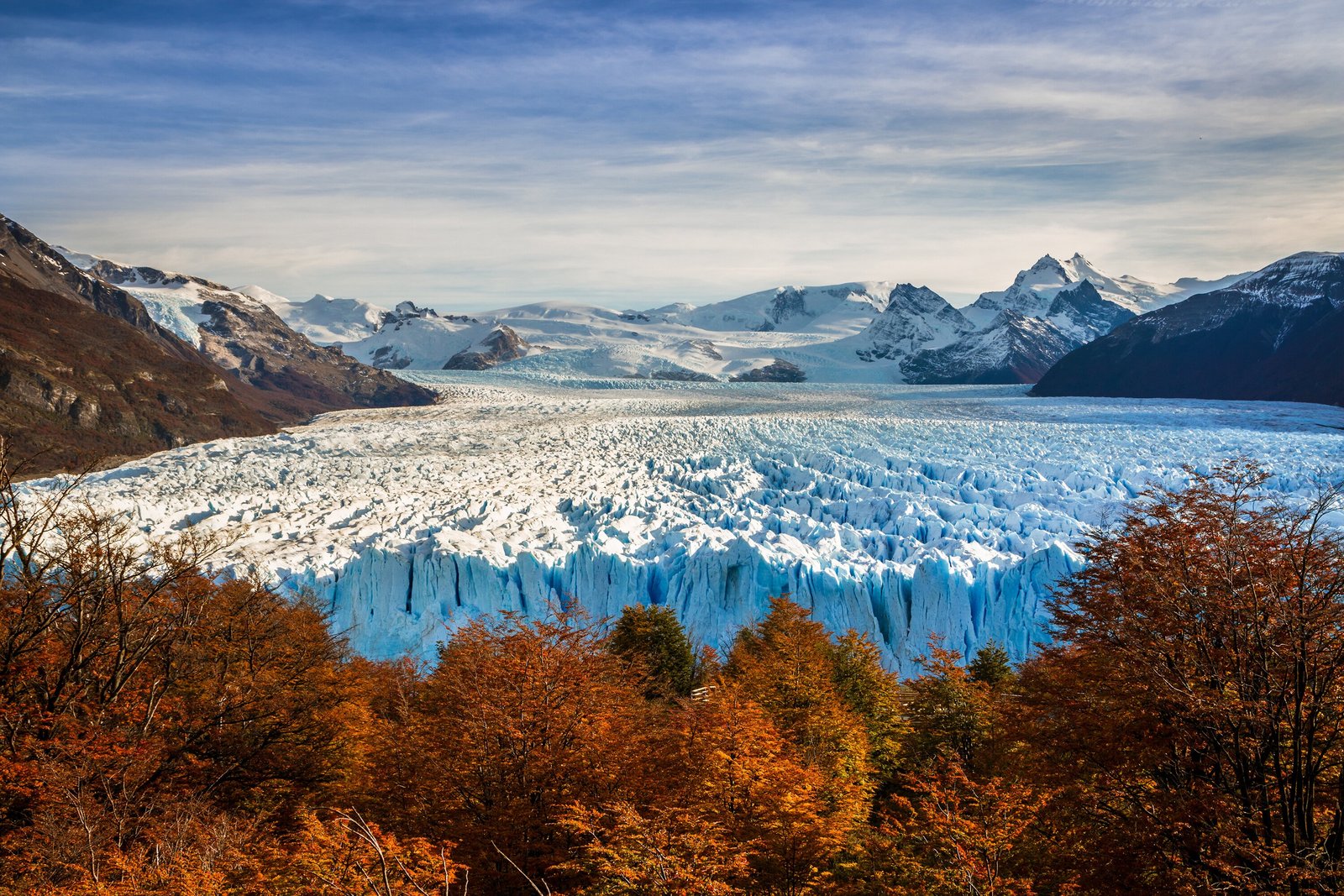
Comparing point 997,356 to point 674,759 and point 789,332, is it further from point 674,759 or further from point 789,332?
point 674,759

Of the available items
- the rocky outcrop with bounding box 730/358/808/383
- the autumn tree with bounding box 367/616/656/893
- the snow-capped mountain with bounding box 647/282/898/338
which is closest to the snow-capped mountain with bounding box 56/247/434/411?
the rocky outcrop with bounding box 730/358/808/383

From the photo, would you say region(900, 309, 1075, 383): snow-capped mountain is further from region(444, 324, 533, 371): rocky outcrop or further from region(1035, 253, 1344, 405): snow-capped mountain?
region(444, 324, 533, 371): rocky outcrop

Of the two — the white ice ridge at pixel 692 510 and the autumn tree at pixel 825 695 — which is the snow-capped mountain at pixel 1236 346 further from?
the autumn tree at pixel 825 695

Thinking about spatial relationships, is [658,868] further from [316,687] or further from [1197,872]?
[316,687]

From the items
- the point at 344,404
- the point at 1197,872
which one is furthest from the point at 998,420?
the point at 344,404

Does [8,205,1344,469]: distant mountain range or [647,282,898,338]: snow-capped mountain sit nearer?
[8,205,1344,469]: distant mountain range

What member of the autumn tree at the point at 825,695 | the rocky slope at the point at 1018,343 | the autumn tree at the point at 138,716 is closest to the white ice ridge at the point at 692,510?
the autumn tree at the point at 825,695
